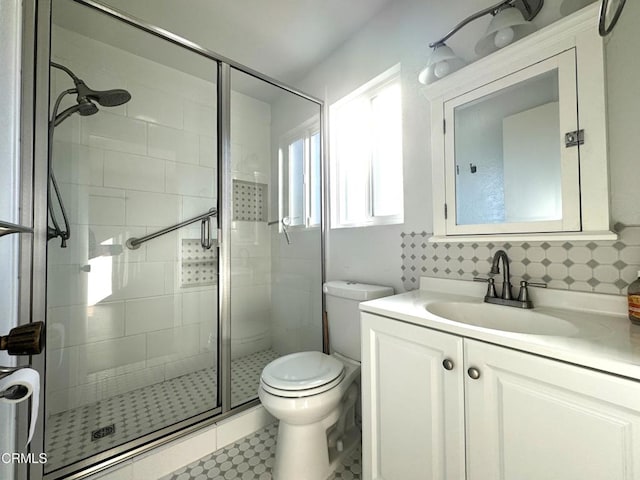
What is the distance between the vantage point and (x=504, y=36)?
1.00 m

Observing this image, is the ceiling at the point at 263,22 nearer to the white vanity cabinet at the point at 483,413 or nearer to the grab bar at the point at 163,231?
the grab bar at the point at 163,231

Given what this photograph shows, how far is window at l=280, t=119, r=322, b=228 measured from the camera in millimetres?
2041

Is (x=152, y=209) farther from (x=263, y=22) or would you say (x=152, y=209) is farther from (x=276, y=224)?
(x=263, y=22)

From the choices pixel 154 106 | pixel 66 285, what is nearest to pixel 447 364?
pixel 66 285

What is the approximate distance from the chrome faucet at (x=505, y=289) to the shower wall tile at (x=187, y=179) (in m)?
1.82

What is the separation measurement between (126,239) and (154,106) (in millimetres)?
984

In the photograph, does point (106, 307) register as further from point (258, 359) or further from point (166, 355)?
point (258, 359)

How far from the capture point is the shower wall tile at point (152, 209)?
1.80 m

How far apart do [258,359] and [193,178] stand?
1.49m

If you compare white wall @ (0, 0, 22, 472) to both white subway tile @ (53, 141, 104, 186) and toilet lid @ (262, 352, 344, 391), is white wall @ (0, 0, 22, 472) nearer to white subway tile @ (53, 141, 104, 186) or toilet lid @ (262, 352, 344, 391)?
white subway tile @ (53, 141, 104, 186)

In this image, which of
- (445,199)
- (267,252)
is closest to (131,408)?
(267,252)

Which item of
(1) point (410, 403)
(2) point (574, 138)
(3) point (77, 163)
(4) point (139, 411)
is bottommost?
(4) point (139, 411)

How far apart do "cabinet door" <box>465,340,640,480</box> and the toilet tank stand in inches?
28.6

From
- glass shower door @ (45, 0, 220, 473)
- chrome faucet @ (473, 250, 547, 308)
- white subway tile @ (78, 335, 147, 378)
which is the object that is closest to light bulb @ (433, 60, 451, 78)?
chrome faucet @ (473, 250, 547, 308)
